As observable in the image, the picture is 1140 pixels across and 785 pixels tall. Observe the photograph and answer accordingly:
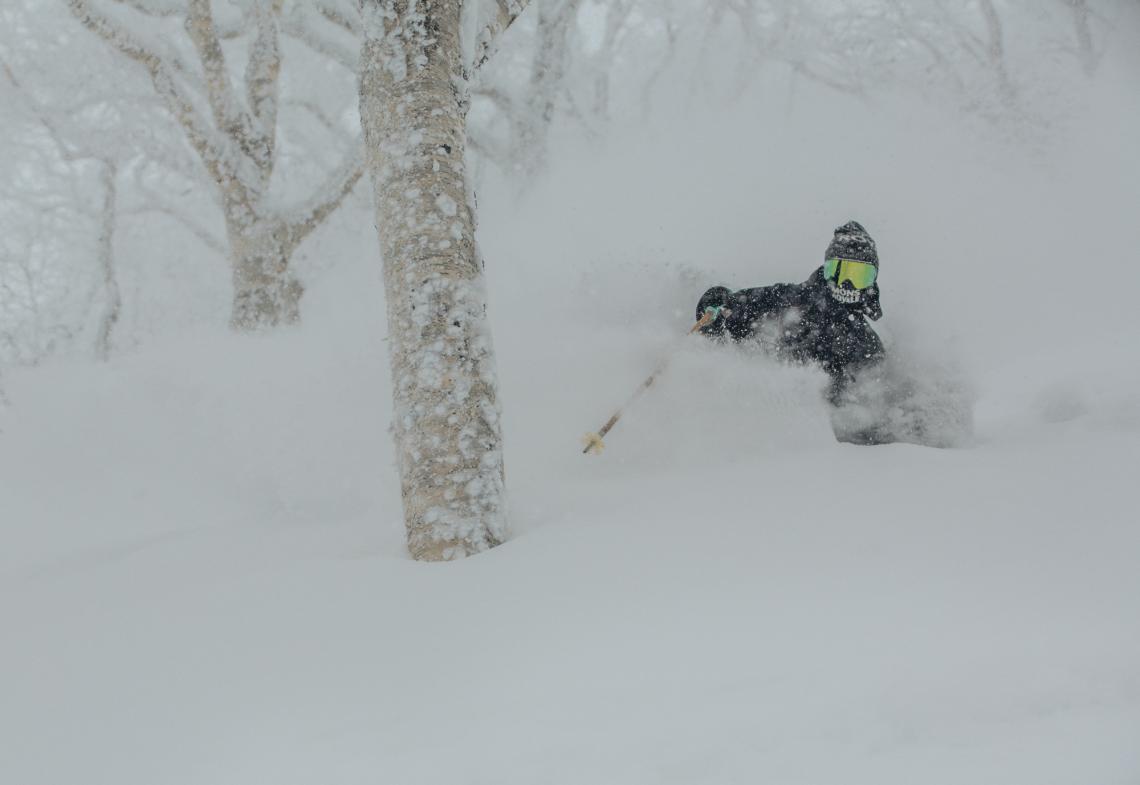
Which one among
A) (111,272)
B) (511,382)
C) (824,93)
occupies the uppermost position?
(824,93)

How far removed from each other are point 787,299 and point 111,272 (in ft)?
43.8

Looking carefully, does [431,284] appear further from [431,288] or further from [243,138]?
[243,138]

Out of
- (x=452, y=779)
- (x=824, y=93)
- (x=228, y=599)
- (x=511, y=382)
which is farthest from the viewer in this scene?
(x=824, y=93)

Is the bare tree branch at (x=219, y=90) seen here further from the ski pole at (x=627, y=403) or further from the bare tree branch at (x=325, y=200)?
the ski pole at (x=627, y=403)

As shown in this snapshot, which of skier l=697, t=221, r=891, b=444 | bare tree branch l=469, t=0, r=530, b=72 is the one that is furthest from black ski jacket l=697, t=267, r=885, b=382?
bare tree branch l=469, t=0, r=530, b=72

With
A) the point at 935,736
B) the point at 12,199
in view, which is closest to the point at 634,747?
the point at 935,736

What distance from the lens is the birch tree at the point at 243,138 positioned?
632 cm

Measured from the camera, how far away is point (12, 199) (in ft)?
44.8

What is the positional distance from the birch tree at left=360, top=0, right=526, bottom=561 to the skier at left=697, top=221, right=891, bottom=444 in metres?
2.73

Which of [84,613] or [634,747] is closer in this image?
[634,747]

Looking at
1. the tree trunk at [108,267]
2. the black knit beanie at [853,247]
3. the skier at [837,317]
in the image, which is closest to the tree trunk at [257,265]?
the skier at [837,317]

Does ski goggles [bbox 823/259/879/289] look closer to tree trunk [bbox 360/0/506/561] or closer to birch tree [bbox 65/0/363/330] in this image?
tree trunk [bbox 360/0/506/561]

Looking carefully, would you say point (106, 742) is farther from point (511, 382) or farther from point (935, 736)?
point (511, 382)

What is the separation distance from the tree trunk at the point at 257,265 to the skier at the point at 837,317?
4.51m
